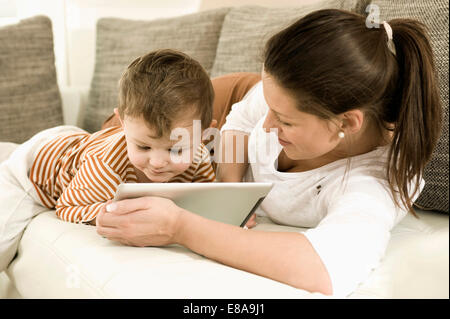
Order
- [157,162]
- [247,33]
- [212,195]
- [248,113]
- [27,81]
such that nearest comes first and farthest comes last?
[212,195]
[157,162]
[248,113]
[247,33]
[27,81]

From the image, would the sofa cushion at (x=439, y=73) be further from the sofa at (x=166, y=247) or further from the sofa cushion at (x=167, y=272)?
the sofa cushion at (x=167, y=272)

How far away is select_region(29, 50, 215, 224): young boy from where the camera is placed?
0.97 metres

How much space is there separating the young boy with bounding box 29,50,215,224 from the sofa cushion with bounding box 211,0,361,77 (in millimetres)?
540

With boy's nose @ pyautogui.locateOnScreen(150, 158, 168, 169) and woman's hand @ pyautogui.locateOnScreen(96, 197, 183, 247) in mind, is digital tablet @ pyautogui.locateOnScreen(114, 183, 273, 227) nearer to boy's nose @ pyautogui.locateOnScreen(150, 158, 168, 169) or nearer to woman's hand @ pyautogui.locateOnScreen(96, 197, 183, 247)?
woman's hand @ pyautogui.locateOnScreen(96, 197, 183, 247)

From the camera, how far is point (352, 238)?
81 cm

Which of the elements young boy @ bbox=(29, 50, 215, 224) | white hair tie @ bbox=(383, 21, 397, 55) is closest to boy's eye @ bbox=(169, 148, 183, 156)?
young boy @ bbox=(29, 50, 215, 224)

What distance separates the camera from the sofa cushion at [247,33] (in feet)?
5.08

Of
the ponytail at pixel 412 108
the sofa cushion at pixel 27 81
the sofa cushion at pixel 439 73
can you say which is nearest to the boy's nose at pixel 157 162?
the ponytail at pixel 412 108

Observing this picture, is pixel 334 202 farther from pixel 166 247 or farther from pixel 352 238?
pixel 166 247

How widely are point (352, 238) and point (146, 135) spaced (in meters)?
0.45

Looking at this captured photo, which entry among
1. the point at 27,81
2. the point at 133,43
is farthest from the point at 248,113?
the point at 27,81

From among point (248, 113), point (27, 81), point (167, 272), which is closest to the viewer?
point (167, 272)

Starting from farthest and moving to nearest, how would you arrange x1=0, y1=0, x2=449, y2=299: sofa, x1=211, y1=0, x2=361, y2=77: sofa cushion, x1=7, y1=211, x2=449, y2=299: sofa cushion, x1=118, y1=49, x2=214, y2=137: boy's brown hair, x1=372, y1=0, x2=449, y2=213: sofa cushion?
x1=211, y1=0, x2=361, y2=77: sofa cushion → x1=372, y1=0, x2=449, y2=213: sofa cushion → x1=118, y1=49, x2=214, y2=137: boy's brown hair → x1=0, y1=0, x2=449, y2=299: sofa → x1=7, y1=211, x2=449, y2=299: sofa cushion
